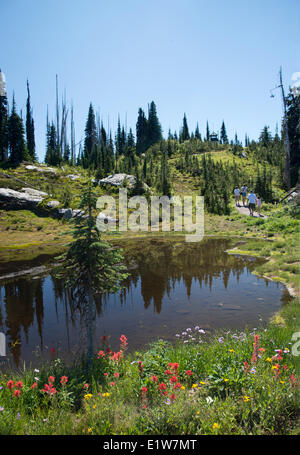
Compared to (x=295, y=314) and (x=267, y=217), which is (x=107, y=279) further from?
(x=267, y=217)

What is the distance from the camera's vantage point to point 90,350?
5.23 metres

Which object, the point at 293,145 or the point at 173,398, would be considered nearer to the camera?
the point at 173,398

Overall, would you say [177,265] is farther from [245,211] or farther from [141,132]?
[141,132]

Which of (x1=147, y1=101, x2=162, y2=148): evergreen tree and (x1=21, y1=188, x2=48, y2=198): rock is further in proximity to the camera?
(x1=147, y1=101, x2=162, y2=148): evergreen tree

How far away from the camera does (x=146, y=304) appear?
9234 mm

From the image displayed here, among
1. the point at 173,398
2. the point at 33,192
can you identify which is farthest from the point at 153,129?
the point at 173,398

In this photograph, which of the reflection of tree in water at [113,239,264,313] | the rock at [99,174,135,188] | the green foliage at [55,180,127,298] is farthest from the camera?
the rock at [99,174,135,188]

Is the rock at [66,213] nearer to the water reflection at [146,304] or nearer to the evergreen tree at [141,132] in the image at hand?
the water reflection at [146,304]

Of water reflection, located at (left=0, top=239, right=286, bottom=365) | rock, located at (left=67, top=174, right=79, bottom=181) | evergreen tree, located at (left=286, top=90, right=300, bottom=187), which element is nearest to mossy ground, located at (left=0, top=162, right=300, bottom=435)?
water reflection, located at (left=0, top=239, right=286, bottom=365)

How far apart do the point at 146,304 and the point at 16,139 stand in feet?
156

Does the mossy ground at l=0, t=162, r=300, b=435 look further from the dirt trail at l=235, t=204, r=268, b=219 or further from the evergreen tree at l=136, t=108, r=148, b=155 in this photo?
the evergreen tree at l=136, t=108, r=148, b=155

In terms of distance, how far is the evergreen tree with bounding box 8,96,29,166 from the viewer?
4466cm

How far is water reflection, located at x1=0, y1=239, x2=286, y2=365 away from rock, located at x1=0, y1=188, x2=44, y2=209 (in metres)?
23.3
